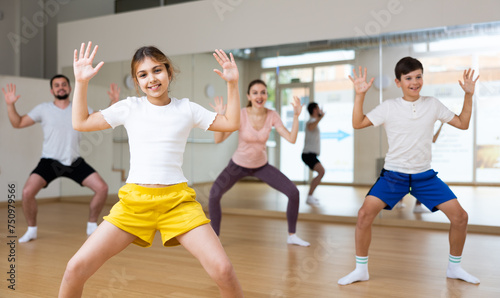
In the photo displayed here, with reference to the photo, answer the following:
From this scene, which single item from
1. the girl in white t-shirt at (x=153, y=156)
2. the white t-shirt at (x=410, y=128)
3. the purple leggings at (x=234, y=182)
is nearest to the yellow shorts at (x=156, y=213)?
the girl in white t-shirt at (x=153, y=156)

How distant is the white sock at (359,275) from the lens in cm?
304

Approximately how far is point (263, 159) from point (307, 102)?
2.08 metres

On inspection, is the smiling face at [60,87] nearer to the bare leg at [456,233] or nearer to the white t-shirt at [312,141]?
the white t-shirt at [312,141]

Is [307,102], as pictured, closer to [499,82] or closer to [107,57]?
[499,82]

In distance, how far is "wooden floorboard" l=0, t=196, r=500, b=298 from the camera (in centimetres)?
290

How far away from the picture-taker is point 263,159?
431 cm

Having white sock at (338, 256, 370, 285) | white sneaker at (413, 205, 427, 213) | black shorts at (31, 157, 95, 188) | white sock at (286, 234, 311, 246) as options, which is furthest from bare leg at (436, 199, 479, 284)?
black shorts at (31, 157, 95, 188)

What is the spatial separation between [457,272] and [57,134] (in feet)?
12.3

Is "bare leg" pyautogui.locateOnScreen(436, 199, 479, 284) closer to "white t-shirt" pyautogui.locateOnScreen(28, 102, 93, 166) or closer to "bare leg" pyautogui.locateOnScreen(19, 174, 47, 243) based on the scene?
"white t-shirt" pyautogui.locateOnScreen(28, 102, 93, 166)

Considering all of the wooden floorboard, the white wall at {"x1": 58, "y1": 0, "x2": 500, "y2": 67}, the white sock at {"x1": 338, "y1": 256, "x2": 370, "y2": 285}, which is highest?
the white wall at {"x1": 58, "y1": 0, "x2": 500, "y2": 67}

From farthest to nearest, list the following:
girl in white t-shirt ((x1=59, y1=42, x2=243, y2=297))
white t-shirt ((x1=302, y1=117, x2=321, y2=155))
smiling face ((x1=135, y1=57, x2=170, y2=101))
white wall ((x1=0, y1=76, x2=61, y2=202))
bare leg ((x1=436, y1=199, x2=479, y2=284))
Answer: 1. white wall ((x1=0, y1=76, x2=61, y2=202))
2. white t-shirt ((x1=302, y1=117, x2=321, y2=155))
3. bare leg ((x1=436, y1=199, x2=479, y2=284))
4. smiling face ((x1=135, y1=57, x2=170, y2=101))
5. girl in white t-shirt ((x1=59, y1=42, x2=243, y2=297))

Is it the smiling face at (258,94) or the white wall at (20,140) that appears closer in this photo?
the smiling face at (258,94)

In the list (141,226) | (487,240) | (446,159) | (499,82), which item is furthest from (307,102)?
(141,226)

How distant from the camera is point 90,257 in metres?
1.88
